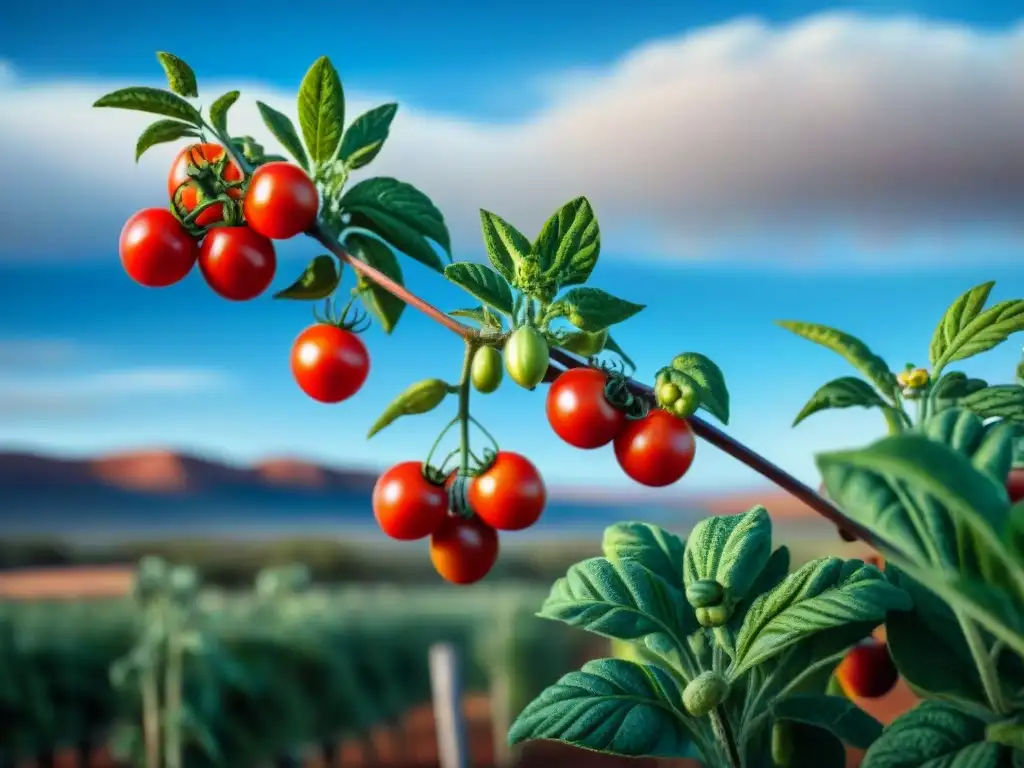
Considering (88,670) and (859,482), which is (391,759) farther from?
(859,482)

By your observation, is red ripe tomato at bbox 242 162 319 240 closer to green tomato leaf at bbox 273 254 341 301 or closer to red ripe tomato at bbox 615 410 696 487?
green tomato leaf at bbox 273 254 341 301

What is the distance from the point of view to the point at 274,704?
→ 4.62m

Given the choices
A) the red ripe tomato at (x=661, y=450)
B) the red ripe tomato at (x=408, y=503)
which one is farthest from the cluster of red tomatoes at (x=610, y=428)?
the red ripe tomato at (x=408, y=503)

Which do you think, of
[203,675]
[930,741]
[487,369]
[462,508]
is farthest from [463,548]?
[203,675]

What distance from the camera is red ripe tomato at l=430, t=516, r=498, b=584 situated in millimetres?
517

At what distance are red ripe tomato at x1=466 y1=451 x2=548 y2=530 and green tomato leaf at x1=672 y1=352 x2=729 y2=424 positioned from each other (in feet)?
0.35

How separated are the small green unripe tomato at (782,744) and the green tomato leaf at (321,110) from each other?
13.2 inches

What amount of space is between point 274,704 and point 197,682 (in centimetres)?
54

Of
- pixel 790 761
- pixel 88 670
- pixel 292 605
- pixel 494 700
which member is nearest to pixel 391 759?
pixel 494 700

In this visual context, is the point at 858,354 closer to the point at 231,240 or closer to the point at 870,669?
the point at 870,669

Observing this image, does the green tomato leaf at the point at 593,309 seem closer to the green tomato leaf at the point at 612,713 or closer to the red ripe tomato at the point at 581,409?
the red ripe tomato at the point at 581,409

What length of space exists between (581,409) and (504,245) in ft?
0.24

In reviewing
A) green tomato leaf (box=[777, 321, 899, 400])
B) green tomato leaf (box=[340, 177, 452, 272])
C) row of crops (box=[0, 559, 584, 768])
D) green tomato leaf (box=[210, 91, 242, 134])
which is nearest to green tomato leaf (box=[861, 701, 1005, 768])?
green tomato leaf (box=[777, 321, 899, 400])

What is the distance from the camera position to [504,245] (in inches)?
17.3
